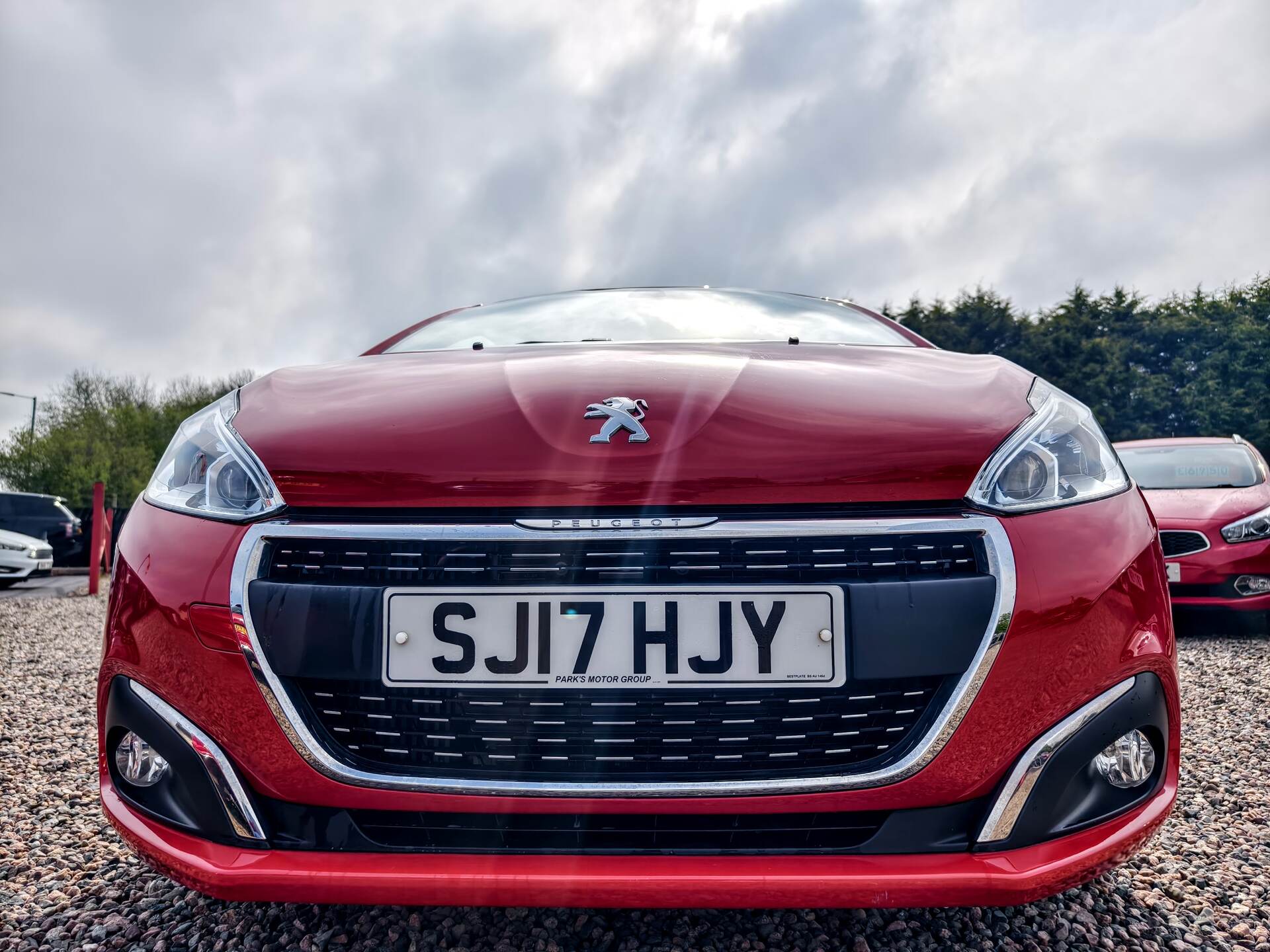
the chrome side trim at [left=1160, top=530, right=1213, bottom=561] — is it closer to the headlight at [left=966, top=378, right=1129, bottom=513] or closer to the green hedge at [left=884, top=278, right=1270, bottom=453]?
the headlight at [left=966, top=378, right=1129, bottom=513]

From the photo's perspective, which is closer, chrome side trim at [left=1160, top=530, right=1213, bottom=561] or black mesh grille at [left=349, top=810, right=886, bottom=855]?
black mesh grille at [left=349, top=810, right=886, bottom=855]

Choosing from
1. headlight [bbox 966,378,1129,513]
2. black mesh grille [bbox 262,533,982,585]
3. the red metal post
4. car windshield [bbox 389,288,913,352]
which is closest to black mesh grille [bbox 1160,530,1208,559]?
car windshield [bbox 389,288,913,352]

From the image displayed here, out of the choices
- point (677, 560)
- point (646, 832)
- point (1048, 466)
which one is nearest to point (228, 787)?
point (646, 832)

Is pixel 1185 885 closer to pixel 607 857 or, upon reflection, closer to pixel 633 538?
pixel 607 857

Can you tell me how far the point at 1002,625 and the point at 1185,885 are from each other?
3.38 ft

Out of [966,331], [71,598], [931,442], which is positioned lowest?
[71,598]

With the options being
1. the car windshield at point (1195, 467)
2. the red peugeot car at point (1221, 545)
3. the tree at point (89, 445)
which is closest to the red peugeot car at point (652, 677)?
the red peugeot car at point (1221, 545)

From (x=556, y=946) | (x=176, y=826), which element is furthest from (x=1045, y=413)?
(x=176, y=826)

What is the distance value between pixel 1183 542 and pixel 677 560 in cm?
508

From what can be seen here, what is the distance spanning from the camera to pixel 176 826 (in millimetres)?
1197

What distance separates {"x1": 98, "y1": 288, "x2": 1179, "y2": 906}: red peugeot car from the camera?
1116 millimetres

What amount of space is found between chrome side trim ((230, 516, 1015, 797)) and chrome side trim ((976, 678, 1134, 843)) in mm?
109

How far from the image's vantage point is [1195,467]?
18.6 feet

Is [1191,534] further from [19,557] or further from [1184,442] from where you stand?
[19,557]
